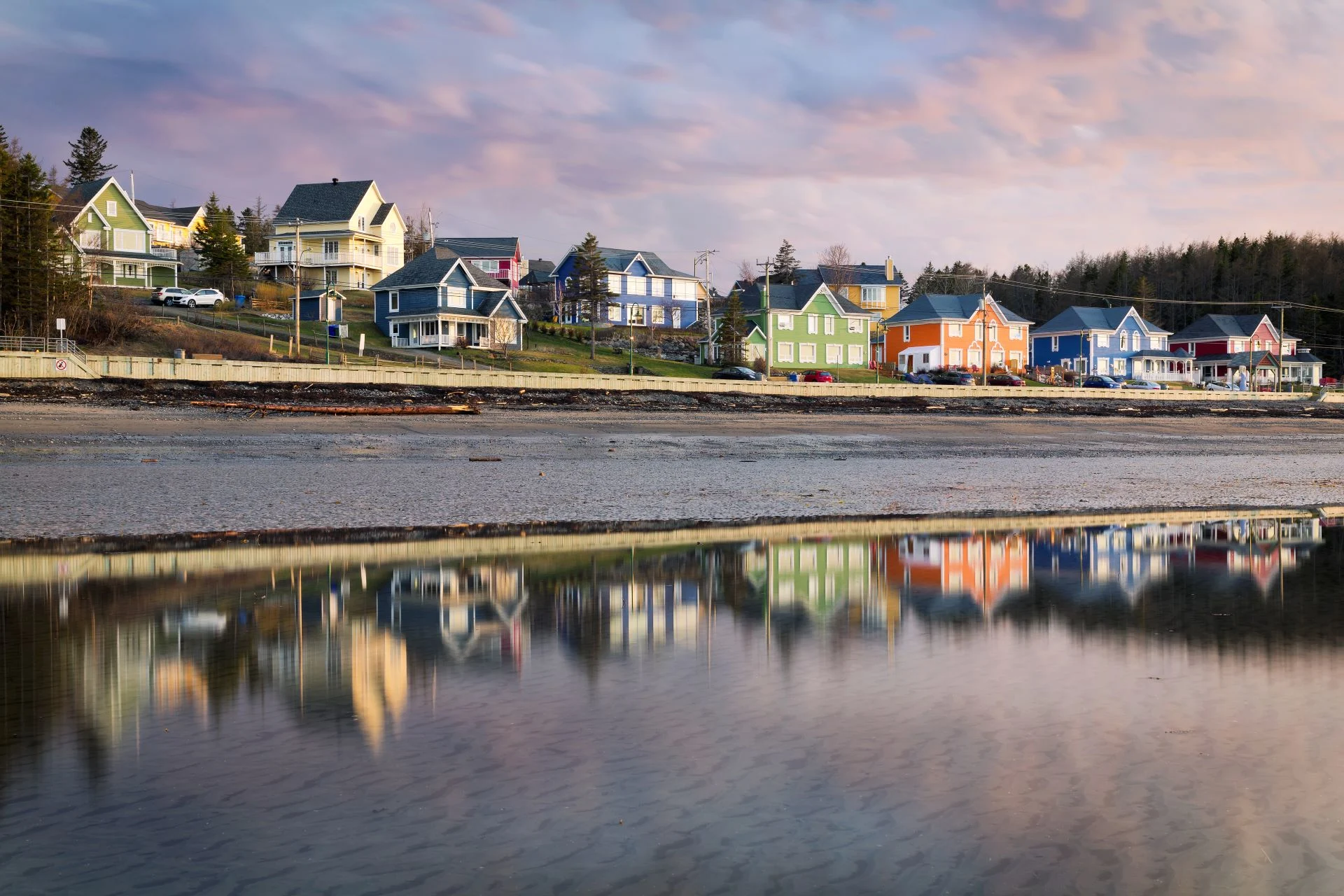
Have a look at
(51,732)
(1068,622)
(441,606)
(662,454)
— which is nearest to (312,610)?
(441,606)

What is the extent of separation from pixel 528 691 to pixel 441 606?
295cm

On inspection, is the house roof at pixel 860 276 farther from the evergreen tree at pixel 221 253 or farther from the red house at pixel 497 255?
the evergreen tree at pixel 221 253

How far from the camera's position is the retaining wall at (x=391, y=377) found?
128 feet

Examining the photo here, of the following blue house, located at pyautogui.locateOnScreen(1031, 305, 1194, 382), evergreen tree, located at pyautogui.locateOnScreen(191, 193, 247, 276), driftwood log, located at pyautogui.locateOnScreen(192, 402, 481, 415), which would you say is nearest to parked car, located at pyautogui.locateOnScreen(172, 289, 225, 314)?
evergreen tree, located at pyautogui.locateOnScreen(191, 193, 247, 276)

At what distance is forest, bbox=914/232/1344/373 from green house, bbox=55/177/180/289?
293ft

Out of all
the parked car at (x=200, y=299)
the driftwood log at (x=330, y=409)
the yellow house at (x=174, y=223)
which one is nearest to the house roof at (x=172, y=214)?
the yellow house at (x=174, y=223)

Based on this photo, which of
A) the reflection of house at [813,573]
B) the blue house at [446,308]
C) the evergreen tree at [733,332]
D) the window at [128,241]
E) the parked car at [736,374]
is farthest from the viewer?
the window at [128,241]

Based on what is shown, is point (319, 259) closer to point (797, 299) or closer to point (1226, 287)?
point (797, 299)

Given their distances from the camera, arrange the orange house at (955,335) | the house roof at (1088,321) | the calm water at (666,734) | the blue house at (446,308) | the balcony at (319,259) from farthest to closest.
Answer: the house roof at (1088,321) → the orange house at (955,335) → the balcony at (319,259) → the blue house at (446,308) → the calm water at (666,734)

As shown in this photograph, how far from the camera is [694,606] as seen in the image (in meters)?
9.72

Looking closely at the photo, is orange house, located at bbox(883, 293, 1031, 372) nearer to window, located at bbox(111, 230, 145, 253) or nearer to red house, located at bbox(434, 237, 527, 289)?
red house, located at bbox(434, 237, 527, 289)

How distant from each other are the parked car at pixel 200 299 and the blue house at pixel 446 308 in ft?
36.9

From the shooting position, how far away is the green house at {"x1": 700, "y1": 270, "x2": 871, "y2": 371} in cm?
9262

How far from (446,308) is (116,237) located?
31.5 meters
